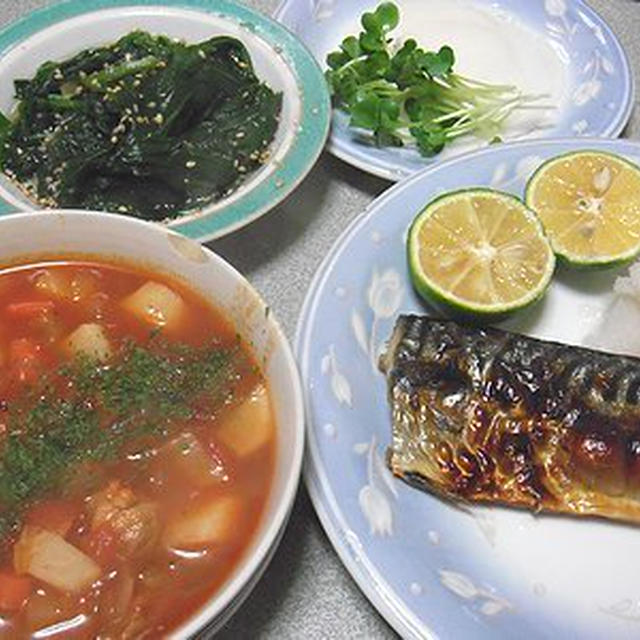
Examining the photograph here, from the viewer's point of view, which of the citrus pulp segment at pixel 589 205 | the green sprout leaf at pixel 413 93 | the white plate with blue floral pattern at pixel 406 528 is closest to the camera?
the white plate with blue floral pattern at pixel 406 528

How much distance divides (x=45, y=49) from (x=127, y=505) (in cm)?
134

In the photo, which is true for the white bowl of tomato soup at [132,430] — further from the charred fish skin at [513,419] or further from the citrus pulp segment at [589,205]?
the citrus pulp segment at [589,205]

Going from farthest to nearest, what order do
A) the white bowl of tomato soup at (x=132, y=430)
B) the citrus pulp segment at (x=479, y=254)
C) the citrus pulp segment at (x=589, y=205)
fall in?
the citrus pulp segment at (x=589, y=205) → the citrus pulp segment at (x=479, y=254) → the white bowl of tomato soup at (x=132, y=430)


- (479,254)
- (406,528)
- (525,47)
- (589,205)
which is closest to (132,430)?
(406,528)

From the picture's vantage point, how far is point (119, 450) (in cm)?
139

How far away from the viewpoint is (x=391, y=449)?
166 cm

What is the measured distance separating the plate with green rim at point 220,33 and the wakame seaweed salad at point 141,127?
42mm

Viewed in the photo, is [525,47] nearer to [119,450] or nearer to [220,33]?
[220,33]

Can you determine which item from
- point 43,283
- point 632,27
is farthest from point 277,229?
point 632,27

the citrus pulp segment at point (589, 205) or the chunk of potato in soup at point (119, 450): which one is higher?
the citrus pulp segment at point (589, 205)

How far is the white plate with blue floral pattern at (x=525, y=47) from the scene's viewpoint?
2350mm

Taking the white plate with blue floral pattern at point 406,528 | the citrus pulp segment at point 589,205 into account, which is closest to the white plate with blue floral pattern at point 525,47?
the citrus pulp segment at point 589,205

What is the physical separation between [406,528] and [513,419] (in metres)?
0.30

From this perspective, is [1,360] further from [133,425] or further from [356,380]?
[356,380]
